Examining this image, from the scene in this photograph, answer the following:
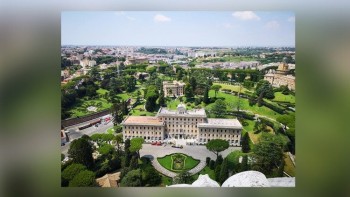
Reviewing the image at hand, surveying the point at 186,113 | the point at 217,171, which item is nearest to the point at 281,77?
the point at 186,113

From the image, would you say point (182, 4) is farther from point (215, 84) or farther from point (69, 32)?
point (69, 32)

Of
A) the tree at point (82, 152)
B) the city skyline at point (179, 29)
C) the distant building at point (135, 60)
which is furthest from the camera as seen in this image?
the distant building at point (135, 60)

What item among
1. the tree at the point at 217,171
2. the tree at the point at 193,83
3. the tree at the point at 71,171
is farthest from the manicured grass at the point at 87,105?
the tree at the point at 217,171

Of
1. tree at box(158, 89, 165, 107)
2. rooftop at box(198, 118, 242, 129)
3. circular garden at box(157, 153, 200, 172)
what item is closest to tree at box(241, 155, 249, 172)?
rooftop at box(198, 118, 242, 129)

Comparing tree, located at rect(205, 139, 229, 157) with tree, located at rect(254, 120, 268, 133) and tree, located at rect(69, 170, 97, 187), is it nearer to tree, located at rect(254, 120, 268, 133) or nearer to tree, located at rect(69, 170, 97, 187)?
tree, located at rect(254, 120, 268, 133)

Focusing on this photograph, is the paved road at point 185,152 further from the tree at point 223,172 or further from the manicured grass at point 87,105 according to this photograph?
the manicured grass at point 87,105

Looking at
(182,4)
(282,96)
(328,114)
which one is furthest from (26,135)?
(328,114)

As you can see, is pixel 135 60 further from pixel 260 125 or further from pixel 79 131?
pixel 260 125
